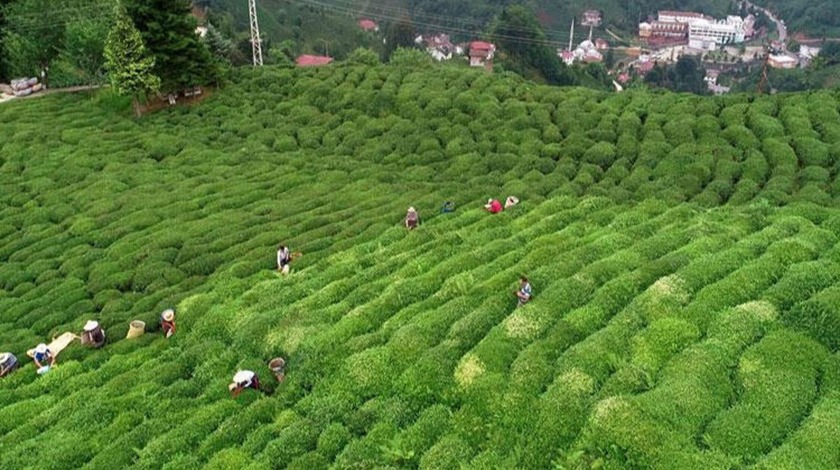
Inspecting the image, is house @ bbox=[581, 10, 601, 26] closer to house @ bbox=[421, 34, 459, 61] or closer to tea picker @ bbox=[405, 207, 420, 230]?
house @ bbox=[421, 34, 459, 61]

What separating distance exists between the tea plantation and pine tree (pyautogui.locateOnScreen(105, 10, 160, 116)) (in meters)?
2.36

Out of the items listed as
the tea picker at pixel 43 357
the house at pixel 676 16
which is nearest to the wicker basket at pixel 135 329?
the tea picker at pixel 43 357

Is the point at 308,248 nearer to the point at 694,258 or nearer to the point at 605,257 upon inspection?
the point at 605,257

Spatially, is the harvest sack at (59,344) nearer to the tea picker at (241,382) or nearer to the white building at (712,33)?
the tea picker at (241,382)

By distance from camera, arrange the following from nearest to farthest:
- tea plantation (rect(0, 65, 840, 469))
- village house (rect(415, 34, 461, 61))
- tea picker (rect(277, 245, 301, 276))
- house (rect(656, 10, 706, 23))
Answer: tea plantation (rect(0, 65, 840, 469)) → tea picker (rect(277, 245, 301, 276)) → village house (rect(415, 34, 461, 61)) → house (rect(656, 10, 706, 23))

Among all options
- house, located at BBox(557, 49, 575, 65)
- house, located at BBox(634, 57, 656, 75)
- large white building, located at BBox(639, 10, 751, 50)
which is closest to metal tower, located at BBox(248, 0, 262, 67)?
house, located at BBox(557, 49, 575, 65)

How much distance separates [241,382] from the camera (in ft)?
51.7

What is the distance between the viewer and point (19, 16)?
42281 millimetres

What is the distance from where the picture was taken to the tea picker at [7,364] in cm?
1773

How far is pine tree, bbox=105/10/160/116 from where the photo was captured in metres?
35.2

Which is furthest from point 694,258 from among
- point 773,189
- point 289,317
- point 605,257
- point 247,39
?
point 247,39

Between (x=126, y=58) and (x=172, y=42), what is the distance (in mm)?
3078

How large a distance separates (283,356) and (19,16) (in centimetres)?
3815

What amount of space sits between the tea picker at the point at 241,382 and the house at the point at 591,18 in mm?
163258
